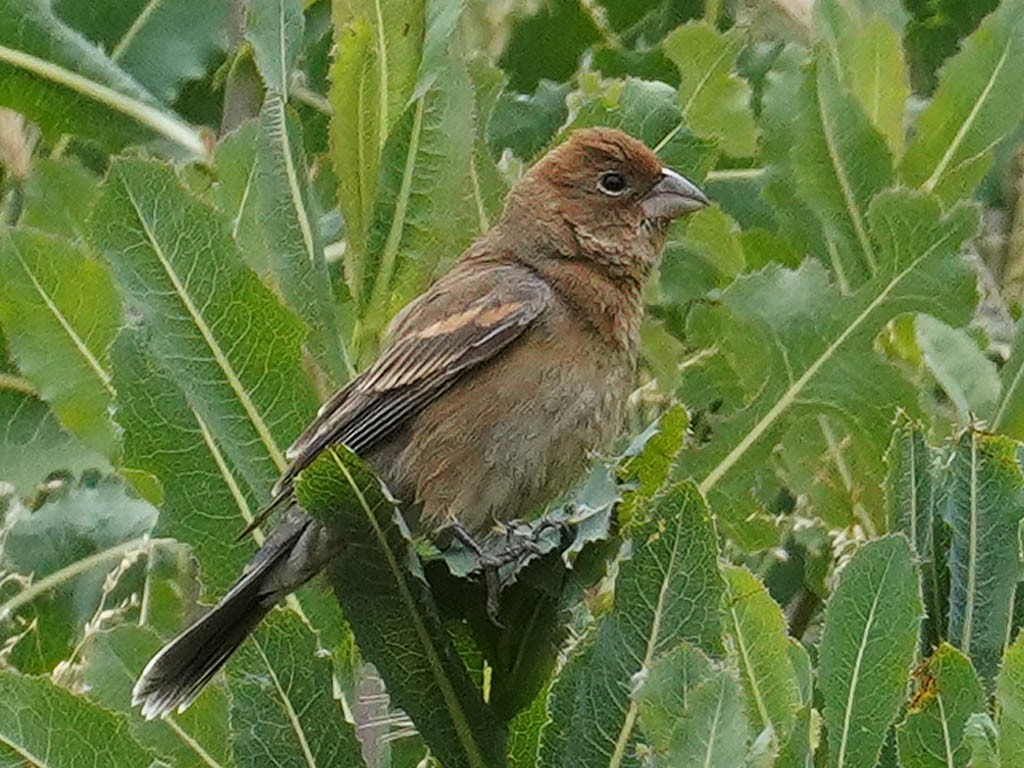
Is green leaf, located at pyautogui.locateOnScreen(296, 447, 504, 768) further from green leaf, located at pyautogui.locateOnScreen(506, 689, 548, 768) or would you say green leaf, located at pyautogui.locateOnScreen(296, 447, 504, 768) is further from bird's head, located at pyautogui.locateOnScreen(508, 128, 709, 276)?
bird's head, located at pyautogui.locateOnScreen(508, 128, 709, 276)

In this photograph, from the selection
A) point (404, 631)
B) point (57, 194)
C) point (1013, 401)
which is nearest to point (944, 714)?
point (404, 631)

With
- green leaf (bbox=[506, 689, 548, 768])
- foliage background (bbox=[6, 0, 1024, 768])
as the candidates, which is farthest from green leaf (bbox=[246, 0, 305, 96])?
green leaf (bbox=[506, 689, 548, 768])

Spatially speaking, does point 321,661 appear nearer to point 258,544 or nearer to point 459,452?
point 258,544

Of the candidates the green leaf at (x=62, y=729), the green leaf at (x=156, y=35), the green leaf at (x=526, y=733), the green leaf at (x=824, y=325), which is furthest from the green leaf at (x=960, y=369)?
the green leaf at (x=156, y=35)

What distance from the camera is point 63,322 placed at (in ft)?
12.1

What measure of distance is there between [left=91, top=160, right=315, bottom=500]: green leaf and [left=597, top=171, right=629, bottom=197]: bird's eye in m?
1.44

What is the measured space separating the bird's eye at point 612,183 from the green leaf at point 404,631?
1826 mm

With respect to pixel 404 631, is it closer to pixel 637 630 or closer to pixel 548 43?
pixel 637 630

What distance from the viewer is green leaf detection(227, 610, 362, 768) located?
290 centimetres

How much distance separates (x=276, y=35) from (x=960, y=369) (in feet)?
4.15

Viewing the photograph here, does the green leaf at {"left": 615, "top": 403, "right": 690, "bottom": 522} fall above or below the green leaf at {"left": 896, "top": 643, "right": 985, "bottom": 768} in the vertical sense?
above

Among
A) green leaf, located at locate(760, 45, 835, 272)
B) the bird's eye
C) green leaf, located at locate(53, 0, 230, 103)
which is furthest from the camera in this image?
green leaf, located at locate(53, 0, 230, 103)

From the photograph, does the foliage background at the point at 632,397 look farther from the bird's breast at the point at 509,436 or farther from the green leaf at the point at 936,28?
the bird's breast at the point at 509,436

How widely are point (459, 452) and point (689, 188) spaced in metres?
0.73
